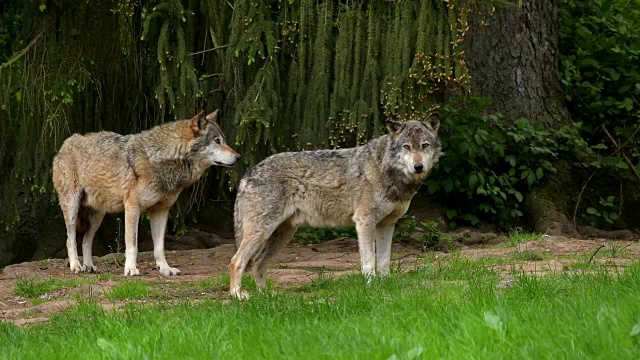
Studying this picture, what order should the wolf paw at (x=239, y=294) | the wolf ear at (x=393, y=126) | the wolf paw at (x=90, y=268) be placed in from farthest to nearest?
the wolf paw at (x=90, y=268) → the wolf ear at (x=393, y=126) → the wolf paw at (x=239, y=294)

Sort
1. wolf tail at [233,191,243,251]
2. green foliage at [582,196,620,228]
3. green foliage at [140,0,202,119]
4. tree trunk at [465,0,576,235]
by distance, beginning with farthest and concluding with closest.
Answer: green foliage at [582,196,620,228] < tree trunk at [465,0,576,235] < green foliage at [140,0,202,119] < wolf tail at [233,191,243,251]

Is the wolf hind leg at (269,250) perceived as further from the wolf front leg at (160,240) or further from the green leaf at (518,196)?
the green leaf at (518,196)

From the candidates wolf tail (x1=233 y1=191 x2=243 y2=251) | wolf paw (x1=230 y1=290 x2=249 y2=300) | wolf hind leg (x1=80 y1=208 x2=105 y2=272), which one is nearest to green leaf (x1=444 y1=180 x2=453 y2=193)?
wolf hind leg (x1=80 y1=208 x2=105 y2=272)

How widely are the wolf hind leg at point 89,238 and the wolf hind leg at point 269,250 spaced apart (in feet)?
10.8

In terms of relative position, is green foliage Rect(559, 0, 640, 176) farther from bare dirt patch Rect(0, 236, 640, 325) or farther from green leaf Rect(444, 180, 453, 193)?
bare dirt patch Rect(0, 236, 640, 325)

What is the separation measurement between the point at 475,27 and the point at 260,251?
20.5ft

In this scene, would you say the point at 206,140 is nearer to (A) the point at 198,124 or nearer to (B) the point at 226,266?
(A) the point at 198,124

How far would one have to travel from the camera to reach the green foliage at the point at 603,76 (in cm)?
1493

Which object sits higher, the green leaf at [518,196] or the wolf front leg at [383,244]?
the wolf front leg at [383,244]

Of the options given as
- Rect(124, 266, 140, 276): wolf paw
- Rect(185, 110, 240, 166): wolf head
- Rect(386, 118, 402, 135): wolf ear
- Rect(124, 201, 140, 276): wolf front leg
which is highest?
Rect(386, 118, 402, 135): wolf ear

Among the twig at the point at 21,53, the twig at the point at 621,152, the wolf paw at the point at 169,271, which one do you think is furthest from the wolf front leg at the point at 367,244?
the twig at the point at 621,152

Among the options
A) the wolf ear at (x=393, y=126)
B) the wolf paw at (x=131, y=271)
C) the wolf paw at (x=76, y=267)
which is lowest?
the wolf paw at (x=76, y=267)

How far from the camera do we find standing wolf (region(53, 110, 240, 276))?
36.9 ft

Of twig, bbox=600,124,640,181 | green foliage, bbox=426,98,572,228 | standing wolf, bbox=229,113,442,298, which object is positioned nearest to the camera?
standing wolf, bbox=229,113,442,298
